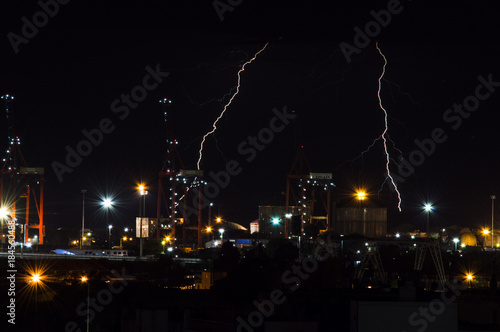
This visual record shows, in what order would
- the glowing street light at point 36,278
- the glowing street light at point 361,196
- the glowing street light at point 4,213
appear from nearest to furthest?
the glowing street light at point 36,278 < the glowing street light at point 361,196 < the glowing street light at point 4,213

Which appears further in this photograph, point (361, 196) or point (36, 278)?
point (361, 196)

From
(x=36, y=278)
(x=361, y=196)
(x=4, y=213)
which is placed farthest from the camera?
(x=4, y=213)

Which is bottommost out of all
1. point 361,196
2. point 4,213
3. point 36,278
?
point 36,278

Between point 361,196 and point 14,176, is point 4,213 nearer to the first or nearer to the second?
point 14,176

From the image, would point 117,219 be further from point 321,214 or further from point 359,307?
point 359,307

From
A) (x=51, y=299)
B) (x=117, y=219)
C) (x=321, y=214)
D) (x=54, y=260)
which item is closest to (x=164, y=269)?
(x=54, y=260)

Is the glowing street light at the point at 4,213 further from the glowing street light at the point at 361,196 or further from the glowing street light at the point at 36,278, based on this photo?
the glowing street light at the point at 36,278

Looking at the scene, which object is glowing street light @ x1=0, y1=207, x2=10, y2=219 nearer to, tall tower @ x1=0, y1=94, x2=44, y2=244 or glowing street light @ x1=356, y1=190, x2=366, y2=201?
tall tower @ x1=0, y1=94, x2=44, y2=244

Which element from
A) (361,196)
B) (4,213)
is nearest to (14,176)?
(4,213)

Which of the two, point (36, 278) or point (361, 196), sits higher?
point (361, 196)

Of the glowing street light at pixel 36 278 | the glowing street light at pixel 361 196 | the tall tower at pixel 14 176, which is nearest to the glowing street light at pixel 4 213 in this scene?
the tall tower at pixel 14 176

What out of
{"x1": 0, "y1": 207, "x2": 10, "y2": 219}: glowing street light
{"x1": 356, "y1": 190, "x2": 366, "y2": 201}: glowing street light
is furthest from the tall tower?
{"x1": 356, "y1": 190, "x2": 366, "y2": 201}: glowing street light

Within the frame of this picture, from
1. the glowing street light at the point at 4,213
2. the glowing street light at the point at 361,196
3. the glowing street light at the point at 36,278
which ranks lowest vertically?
the glowing street light at the point at 36,278
